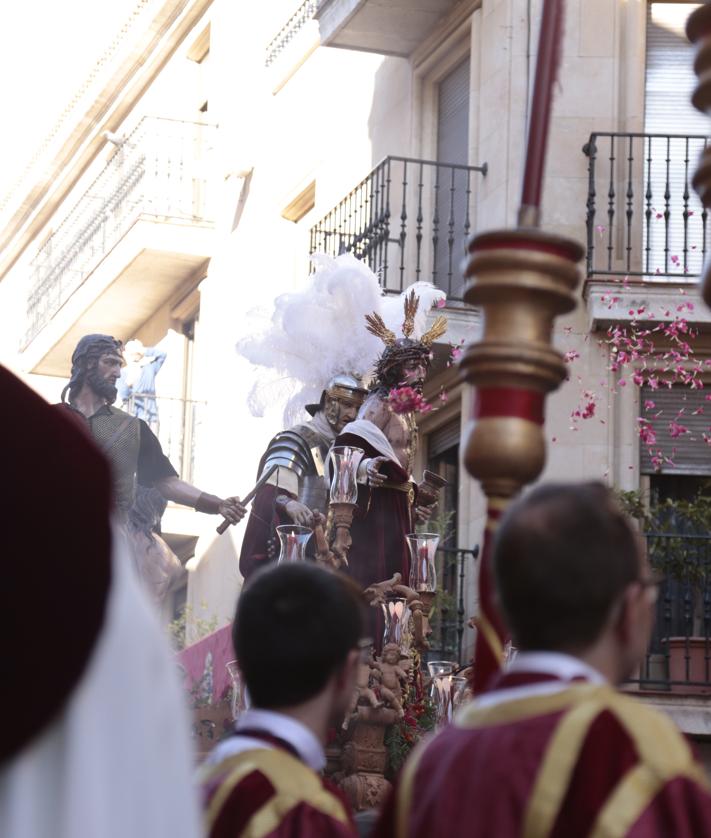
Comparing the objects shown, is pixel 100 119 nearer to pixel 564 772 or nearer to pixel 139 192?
pixel 139 192

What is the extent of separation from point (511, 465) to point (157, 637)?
1.46 meters

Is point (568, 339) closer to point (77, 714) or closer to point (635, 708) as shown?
point (635, 708)

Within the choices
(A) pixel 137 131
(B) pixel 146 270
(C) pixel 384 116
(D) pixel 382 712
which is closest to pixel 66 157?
(A) pixel 137 131

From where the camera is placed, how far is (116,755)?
1.46 m

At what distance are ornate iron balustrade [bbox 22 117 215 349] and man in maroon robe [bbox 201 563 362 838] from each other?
18.2 meters

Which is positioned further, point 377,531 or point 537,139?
→ point 377,531

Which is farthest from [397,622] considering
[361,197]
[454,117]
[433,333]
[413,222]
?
[361,197]

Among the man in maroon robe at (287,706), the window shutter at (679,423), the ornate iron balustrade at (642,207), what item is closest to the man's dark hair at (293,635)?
the man in maroon robe at (287,706)

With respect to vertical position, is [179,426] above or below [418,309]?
above

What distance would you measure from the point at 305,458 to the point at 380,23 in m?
8.62

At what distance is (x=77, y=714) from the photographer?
147 cm

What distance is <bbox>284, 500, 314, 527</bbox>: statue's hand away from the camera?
7.98 meters

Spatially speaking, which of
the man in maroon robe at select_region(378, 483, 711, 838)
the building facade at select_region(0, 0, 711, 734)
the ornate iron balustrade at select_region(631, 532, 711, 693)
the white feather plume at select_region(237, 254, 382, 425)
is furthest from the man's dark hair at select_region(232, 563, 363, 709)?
the ornate iron balustrade at select_region(631, 532, 711, 693)

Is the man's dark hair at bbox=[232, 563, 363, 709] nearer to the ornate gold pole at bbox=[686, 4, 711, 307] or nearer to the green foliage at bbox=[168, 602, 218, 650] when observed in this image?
the ornate gold pole at bbox=[686, 4, 711, 307]
